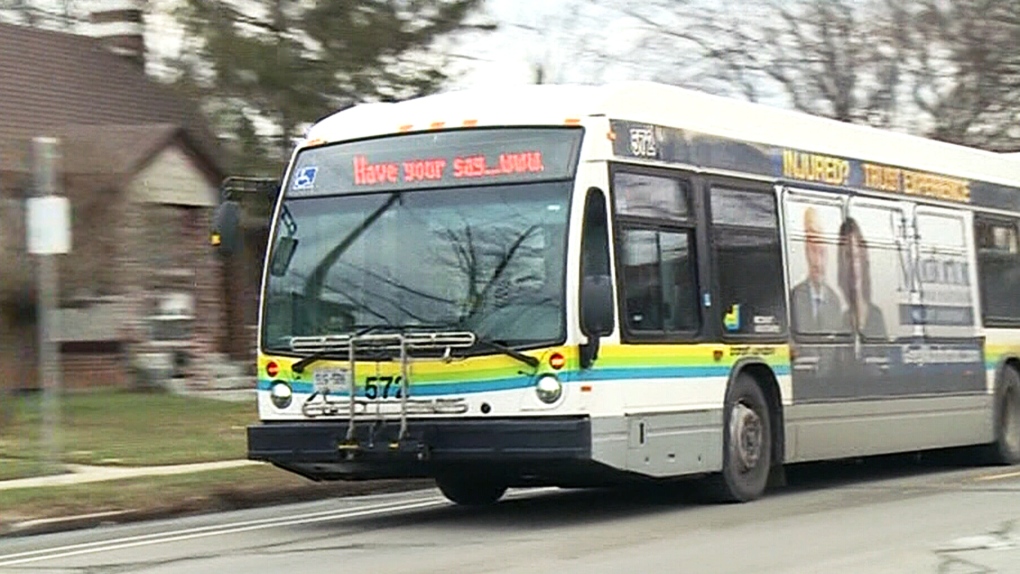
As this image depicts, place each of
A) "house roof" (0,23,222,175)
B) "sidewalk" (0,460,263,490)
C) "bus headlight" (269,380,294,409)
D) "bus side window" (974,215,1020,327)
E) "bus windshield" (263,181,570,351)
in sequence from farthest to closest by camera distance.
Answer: "house roof" (0,23,222,175) < "bus side window" (974,215,1020,327) < "sidewalk" (0,460,263,490) < "bus headlight" (269,380,294,409) < "bus windshield" (263,181,570,351)

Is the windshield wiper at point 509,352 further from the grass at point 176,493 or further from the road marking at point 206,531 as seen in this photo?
the grass at point 176,493

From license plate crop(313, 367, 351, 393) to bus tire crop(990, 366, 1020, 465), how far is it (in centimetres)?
862

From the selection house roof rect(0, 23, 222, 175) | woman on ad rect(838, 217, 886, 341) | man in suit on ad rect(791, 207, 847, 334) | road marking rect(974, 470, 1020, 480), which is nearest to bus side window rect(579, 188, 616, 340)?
man in suit on ad rect(791, 207, 847, 334)

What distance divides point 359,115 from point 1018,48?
27253 mm

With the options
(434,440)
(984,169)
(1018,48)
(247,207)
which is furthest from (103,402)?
(1018,48)

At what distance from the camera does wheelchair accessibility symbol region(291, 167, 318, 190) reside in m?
14.1

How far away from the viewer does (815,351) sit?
1598cm

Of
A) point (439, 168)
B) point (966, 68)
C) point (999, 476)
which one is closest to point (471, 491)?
point (439, 168)

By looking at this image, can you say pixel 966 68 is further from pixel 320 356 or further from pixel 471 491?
pixel 320 356

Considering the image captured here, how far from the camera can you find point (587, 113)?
1343 cm

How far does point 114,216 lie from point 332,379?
1192cm

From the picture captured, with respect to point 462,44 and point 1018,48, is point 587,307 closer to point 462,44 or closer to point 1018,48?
point 462,44

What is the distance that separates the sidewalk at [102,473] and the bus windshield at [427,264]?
4335 millimetres

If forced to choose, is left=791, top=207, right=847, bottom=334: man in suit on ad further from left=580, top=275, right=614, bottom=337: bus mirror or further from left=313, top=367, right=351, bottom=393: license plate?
left=313, top=367, right=351, bottom=393: license plate
